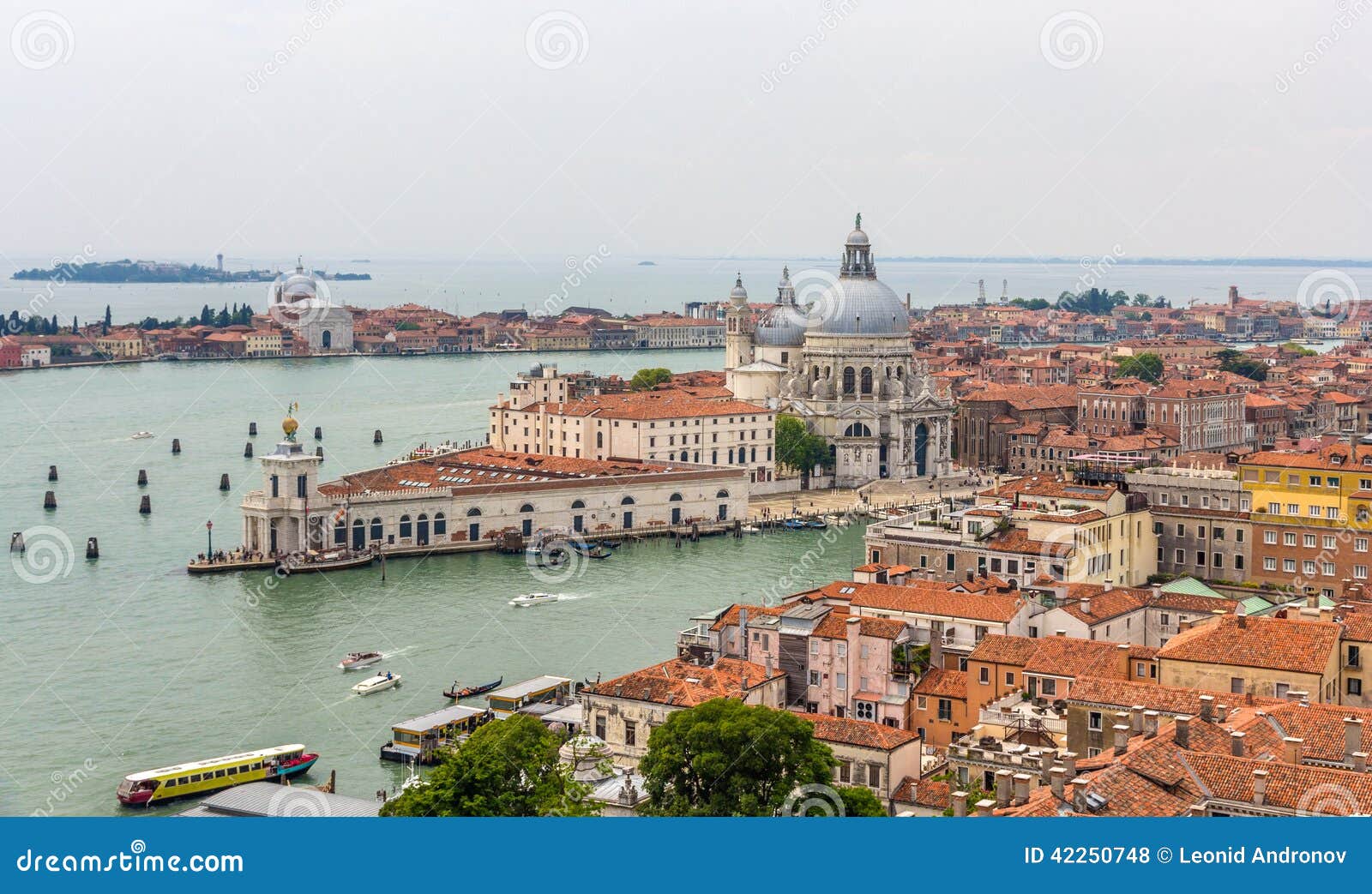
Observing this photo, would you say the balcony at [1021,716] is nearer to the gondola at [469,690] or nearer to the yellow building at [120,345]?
the gondola at [469,690]

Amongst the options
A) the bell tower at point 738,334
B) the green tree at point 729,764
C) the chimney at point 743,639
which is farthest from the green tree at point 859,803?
the bell tower at point 738,334

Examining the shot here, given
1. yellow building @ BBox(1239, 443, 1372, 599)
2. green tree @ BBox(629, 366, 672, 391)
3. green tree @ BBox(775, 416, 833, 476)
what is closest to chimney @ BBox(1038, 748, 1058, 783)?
yellow building @ BBox(1239, 443, 1372, 599)

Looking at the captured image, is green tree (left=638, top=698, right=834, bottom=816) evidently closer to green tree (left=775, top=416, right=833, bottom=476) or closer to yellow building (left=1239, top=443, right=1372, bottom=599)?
yellow building (left=1239, top=443, right=1372, bottom=599)

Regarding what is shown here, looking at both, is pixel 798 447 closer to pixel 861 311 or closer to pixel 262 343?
pixel 861 311

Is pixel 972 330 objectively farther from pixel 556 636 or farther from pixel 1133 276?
pixel 1133 276

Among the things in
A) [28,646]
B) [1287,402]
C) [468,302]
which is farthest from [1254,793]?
[468,302]
